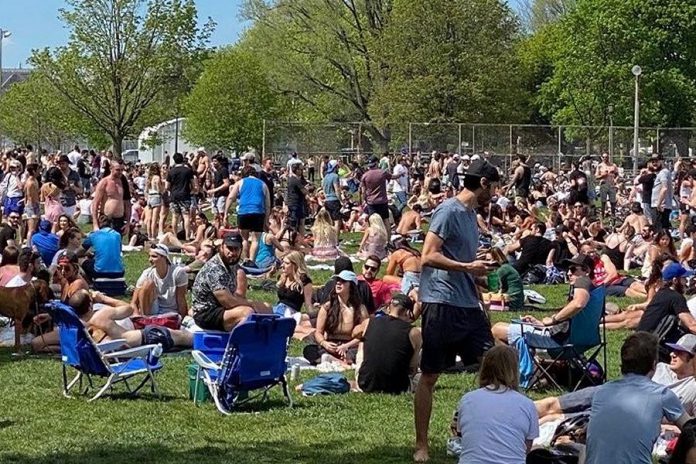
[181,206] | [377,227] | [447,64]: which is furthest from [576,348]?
[447,64]

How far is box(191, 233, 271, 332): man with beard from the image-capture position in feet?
32.7

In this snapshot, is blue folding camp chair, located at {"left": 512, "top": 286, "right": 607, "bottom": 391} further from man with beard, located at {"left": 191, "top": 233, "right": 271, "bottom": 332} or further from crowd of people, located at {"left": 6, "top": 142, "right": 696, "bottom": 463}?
man with beard, located at {"left": 191, "top": 233, "right": 271, "bottom": 332}

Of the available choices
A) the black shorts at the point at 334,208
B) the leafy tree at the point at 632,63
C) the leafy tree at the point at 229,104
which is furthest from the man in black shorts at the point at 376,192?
the leafy tree at the point at 632,63

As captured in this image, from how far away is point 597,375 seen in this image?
10000mm

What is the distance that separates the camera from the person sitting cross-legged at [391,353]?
9.74m

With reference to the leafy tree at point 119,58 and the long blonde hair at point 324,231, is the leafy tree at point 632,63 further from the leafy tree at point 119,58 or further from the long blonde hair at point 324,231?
the long blonde hair at point 324,231

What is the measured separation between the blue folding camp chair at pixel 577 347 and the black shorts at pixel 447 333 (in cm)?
269

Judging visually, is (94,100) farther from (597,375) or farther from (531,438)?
(531,438)

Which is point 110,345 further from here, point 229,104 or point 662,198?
point 229,104

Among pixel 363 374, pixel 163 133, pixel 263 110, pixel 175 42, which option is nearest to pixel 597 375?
pixel 363 374

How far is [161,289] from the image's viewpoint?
12.6m

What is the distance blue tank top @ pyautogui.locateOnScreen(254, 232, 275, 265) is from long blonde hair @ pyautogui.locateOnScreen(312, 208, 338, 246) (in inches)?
96.3

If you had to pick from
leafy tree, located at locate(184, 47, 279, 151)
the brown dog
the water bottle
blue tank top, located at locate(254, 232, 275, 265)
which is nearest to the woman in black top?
the brown dog

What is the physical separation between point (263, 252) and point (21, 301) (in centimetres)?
645
